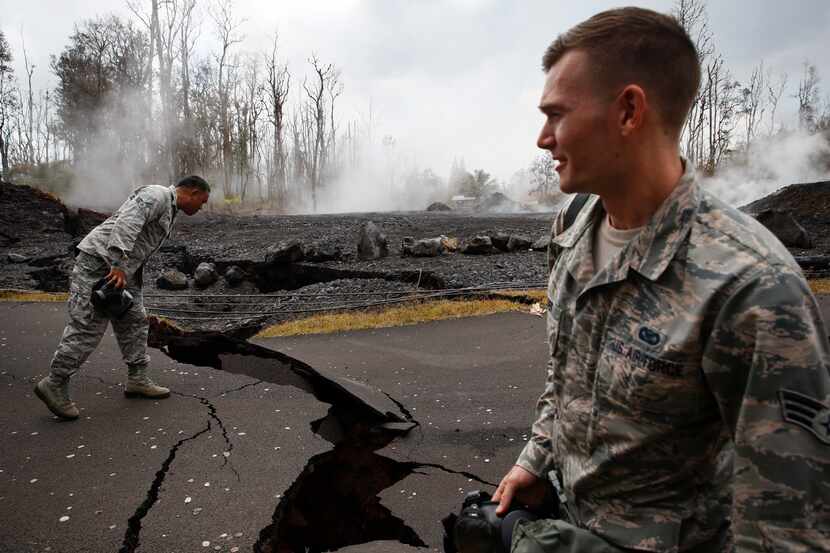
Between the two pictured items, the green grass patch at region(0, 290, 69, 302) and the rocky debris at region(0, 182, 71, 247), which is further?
the rocky debris at region(0, 182, 71, 247)

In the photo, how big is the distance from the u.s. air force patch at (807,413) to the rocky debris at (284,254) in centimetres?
1170

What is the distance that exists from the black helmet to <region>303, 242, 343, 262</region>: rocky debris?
26.0ft

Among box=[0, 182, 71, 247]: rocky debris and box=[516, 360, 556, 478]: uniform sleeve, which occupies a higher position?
box=[0, 182, 71, 247]: rocky debris

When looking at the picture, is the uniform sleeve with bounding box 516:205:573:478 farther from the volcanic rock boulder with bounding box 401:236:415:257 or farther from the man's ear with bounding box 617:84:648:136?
the volcanic rock boulder with bounding box 401:236:415:257

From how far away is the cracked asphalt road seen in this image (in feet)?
9.55

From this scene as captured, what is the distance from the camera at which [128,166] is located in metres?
36.8

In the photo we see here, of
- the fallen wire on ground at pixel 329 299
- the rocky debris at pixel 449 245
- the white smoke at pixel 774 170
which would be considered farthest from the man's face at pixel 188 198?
the white smoke at pixel 774 170

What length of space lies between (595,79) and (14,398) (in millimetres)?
5461

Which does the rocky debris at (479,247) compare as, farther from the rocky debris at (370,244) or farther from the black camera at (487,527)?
the black camera at (487,527)

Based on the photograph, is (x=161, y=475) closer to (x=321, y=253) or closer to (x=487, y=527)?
(x=487, y=527)

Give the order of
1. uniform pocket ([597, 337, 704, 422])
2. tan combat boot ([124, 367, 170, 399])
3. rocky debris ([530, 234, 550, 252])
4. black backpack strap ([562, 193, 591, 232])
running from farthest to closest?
rocky debris ([530, 234, 550, 252])
tan combat boot ([124, 367, 170, 399])
black backpack strap ([562, 193, 591, 232])
uniform pocket ([597, 337, 704, 422])

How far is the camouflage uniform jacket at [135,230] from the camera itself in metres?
4.38

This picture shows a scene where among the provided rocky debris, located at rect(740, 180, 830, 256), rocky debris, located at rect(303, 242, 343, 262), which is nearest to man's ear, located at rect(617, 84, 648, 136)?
rocky debris, located at rect(303, 242, 343, 262)

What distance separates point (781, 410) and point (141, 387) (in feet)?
16.1
